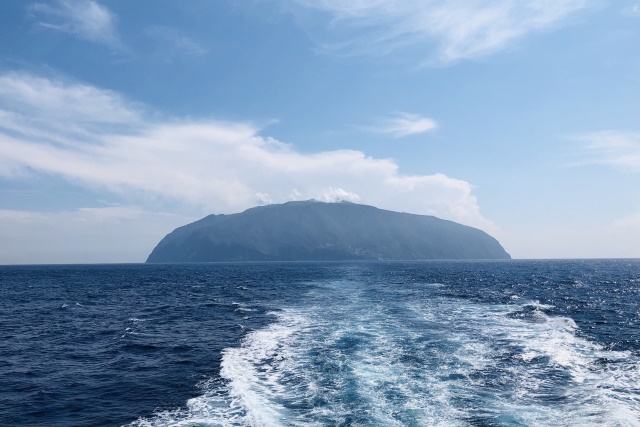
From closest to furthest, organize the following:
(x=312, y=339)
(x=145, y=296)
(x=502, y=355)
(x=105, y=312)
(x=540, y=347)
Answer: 1. (x=502, y=355)
2. (x=540, y=347)
3. (x=312, y=339)
4. (x=105, y=312)
5. (x=145, y=296)

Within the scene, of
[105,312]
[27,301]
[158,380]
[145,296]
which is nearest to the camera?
[158,380]

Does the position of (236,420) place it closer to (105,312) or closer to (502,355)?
(502,355)

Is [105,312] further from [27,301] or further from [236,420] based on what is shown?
[236,420]

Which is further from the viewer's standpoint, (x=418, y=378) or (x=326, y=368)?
(x=326, y=368)

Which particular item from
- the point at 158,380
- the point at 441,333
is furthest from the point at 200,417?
the point at 441,333

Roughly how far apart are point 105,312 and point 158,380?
40.2 metres

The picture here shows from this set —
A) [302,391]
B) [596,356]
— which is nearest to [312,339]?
[302,391]

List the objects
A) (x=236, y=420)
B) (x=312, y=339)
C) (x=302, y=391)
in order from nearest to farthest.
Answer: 1. (x=236, y=420)
2. (x=302, y=391)
3. (x=312, y=339)

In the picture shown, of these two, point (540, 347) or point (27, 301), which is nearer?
point (540, 347)

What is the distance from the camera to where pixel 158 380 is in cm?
3161

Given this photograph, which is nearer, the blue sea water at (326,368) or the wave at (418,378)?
the wave at (418,378)

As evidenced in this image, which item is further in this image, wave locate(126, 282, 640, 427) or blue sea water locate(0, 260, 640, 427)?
blue sea water locate(0, 260, 640, 427)

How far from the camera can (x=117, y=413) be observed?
2569 cm

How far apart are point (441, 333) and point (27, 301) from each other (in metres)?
78.7
